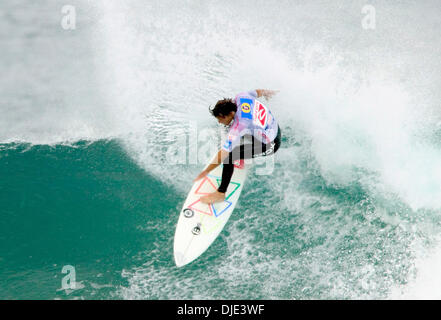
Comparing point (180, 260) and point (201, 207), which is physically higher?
→ point (201, 207)

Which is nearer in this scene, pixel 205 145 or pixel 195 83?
pixel 205 145

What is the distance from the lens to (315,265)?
4984mm

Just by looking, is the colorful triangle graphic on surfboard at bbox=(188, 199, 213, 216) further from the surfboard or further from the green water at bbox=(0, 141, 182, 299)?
the green water at bbox=(0, 141, 182, 299)

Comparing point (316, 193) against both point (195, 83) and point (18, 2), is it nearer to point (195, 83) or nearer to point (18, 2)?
point (195, 83)

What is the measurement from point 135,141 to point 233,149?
82.5 inches

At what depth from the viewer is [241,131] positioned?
4.72 meters

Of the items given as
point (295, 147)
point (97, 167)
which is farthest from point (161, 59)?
point (295, 147)

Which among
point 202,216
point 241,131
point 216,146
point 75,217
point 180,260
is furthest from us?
point 216,146

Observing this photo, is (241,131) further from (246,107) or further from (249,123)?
(246,107)

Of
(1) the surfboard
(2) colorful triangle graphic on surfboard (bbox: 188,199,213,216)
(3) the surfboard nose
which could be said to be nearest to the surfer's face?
(1) the surfboard

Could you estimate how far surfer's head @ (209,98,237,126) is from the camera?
15.1 ft

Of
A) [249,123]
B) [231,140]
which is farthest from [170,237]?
[249,123]

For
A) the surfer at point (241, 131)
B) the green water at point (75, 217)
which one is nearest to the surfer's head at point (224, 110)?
the surfer at point (241, 131)

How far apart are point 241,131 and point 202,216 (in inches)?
51.9
